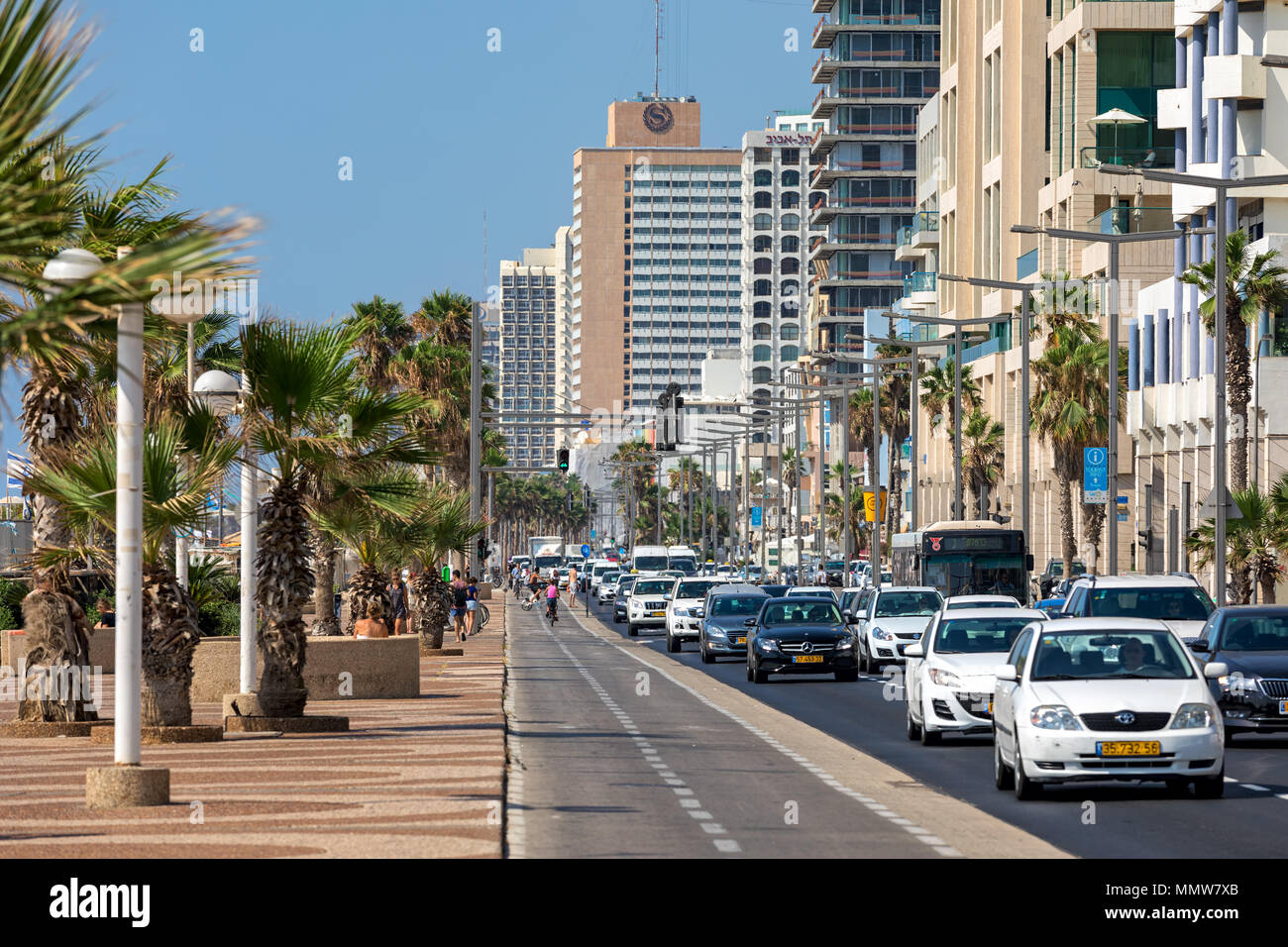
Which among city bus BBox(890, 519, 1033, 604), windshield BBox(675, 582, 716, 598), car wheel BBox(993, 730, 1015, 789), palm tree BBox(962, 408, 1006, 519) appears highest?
palm tree BBox(962, 408, 1006, 519)

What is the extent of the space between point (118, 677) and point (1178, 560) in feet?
177

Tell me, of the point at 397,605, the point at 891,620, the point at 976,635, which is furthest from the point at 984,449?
the point at 976,635

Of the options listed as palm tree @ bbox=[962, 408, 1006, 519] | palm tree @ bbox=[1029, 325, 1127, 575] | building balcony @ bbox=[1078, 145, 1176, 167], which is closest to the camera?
palm tree @ bbox=[1029, 325, 1127, 575]

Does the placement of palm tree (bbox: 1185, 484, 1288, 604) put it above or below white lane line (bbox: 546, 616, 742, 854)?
above

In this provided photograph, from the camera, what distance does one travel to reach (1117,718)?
18438 millimetres

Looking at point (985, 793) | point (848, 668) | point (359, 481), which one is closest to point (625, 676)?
point (848, 668)

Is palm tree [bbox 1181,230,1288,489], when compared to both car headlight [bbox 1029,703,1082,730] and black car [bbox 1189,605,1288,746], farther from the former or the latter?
car headlight [bbox 1029,703,1082,730]

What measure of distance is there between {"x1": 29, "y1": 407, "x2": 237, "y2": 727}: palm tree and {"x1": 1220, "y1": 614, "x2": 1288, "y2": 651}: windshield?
11707 millimetres

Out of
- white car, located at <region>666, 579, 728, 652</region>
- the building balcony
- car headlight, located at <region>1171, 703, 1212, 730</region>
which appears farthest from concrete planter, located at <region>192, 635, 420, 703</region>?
the building balcony

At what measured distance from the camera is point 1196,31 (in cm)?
6512

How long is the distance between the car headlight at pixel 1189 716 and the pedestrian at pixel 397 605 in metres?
27.2

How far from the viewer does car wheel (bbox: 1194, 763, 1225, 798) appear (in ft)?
61.3
